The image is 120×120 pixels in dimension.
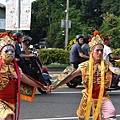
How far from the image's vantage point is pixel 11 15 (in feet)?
59.0

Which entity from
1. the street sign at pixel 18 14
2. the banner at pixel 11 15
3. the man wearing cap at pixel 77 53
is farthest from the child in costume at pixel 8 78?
the banner at pixel 11 15

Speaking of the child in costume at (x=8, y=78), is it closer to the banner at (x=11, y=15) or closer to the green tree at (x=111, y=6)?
the banner at (x=11, y=15)

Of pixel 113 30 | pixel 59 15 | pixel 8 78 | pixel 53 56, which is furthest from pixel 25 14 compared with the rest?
pixel 59 15

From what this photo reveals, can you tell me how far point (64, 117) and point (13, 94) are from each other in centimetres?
299

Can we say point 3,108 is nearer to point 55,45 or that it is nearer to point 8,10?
point 8,10

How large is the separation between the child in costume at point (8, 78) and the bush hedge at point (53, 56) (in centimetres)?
1637

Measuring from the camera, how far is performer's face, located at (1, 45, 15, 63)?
239 inches

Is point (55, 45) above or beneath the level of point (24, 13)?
beneath

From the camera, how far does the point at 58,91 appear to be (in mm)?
13008

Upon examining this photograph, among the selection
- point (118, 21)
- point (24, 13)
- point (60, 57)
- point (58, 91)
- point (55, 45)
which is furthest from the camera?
point (55, 45)

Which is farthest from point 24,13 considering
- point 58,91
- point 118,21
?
point 118,21

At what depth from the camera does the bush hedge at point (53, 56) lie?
892 inches

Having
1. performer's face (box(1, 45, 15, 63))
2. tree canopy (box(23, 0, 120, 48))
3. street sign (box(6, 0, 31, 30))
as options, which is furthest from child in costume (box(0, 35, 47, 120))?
tree canopy (box(23, 0, 120, 48))

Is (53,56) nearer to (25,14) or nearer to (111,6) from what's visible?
(25,14)
